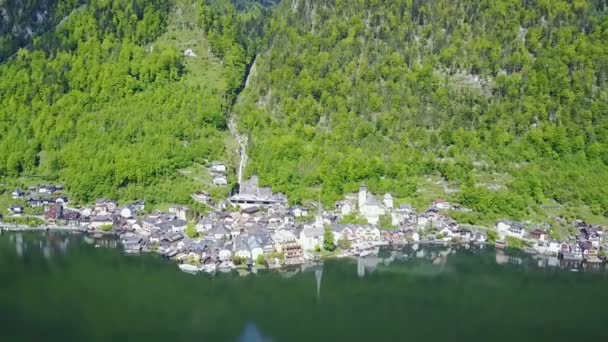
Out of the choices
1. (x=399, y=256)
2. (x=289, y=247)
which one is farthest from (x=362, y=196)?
(x=289, y=247)

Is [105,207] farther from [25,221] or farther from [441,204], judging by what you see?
[441,204]

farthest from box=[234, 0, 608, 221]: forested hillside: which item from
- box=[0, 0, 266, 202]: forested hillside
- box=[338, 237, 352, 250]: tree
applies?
box=[338, 237, 352, 250]: tree

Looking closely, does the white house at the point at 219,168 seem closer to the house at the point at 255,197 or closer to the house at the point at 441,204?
the house at the point at 255,197

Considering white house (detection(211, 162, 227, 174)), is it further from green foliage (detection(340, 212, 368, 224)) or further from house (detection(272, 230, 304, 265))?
house (detection(272, 230, 304, 265))

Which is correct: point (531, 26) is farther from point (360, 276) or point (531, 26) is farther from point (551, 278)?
point (360, 276)

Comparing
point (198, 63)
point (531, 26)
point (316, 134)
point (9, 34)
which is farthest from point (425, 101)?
point (9, 34)
